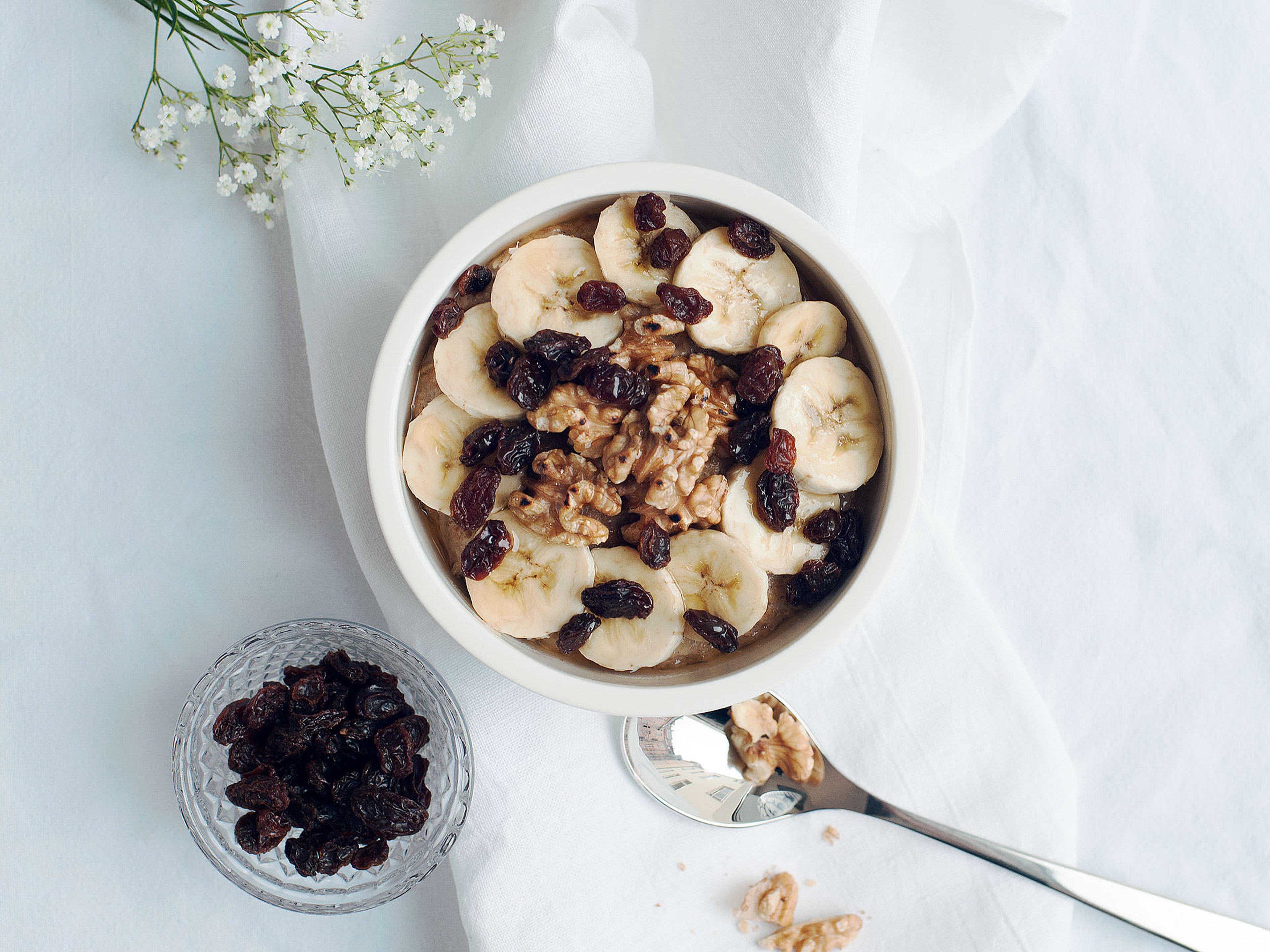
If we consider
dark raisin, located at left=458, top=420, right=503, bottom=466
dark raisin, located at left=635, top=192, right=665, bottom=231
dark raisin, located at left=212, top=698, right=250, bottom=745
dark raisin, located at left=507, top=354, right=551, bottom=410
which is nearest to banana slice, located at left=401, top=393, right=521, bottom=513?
dark raisin, located at left=458, top=420, right=503, bottom=466

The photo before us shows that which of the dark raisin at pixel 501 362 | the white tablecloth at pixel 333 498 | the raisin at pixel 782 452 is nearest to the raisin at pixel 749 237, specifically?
the raisin at pixel 782 452

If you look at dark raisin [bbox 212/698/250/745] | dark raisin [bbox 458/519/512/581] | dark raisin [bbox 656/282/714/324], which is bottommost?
dark raisin [bbox 212/698/250/745]

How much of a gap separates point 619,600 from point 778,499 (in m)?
0.33

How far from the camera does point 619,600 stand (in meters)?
1.66

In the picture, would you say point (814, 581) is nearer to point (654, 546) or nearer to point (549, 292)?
point (654, 546)

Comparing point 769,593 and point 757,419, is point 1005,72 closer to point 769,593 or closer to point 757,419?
point 757,419

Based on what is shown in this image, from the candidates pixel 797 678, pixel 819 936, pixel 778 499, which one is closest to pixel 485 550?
pixel 778 499

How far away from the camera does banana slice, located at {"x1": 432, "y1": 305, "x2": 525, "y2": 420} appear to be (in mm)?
1703

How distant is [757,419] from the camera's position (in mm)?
1716

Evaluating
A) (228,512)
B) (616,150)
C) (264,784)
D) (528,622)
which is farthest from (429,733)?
(616,150)

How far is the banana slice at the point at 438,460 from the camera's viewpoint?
1719 mm

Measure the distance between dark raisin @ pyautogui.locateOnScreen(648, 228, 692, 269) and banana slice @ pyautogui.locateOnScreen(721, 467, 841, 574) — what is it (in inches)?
15.7

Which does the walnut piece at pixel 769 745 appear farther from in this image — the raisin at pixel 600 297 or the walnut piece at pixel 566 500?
the raisin at pixel 600 297

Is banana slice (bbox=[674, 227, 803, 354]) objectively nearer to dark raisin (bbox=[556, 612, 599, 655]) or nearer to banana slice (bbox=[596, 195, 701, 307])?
banana slice (bbox=[596, 195, 701, 307])
